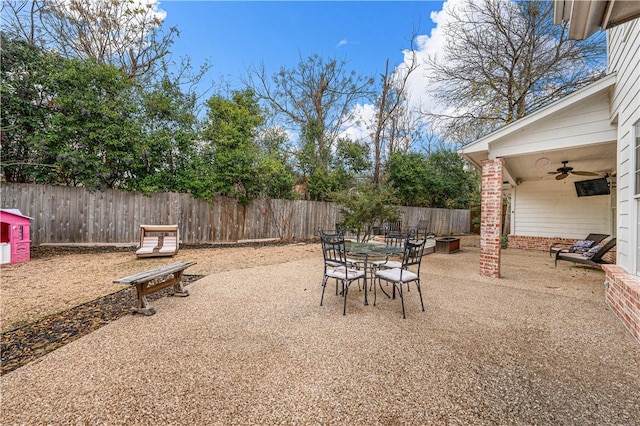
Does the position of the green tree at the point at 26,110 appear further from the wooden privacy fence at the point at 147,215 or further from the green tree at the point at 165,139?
the green tree at the point at 165,139

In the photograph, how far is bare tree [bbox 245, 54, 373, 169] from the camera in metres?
12.9

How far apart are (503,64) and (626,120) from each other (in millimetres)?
7650

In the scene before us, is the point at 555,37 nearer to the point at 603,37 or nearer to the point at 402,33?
the point at 603,37

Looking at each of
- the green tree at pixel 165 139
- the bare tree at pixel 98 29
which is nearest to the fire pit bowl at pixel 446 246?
the green tree at pixel 165 139

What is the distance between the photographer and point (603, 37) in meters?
8.09

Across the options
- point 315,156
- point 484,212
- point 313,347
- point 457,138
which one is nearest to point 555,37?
point 457,138

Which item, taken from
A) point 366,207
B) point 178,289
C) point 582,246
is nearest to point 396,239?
point 366,207

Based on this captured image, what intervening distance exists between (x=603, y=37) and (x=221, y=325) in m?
12.7

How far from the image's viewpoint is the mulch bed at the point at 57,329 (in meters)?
2.29

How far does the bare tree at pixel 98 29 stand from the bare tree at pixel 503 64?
10086 millimetres

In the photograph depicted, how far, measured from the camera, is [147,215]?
7.78m

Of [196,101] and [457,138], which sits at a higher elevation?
[196,101]

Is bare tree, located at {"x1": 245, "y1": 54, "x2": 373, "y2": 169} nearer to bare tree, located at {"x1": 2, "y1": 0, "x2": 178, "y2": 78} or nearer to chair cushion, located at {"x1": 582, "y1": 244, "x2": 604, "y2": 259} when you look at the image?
bare tree, located at {"x1": 2, "y1": 0, "x2": 178, "y2": 78}

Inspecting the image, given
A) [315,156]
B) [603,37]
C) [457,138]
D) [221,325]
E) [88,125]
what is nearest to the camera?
[221,325]
